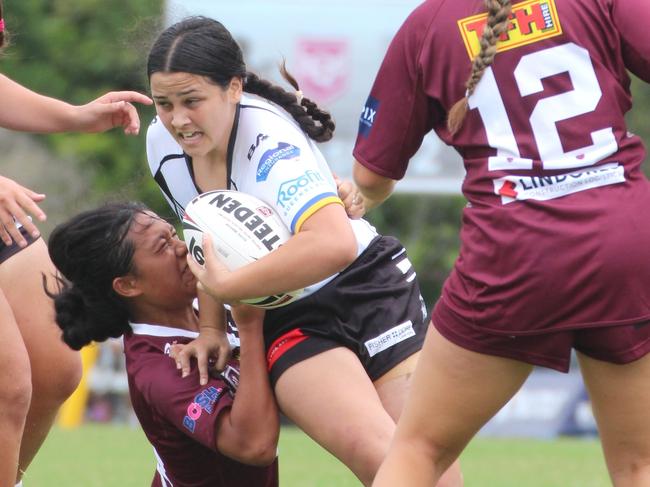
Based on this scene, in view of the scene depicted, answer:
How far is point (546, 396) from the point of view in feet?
48.2

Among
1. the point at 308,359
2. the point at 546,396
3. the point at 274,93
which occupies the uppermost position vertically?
the point at 274,93

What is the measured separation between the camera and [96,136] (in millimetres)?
23797

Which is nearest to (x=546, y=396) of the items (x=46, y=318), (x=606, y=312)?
(x=46, y=318)

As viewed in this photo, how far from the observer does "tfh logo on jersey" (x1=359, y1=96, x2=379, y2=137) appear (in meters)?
3.68

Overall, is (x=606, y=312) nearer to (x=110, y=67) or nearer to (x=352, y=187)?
(x=352, y=187)

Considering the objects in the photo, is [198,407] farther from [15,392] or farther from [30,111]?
[30,111]

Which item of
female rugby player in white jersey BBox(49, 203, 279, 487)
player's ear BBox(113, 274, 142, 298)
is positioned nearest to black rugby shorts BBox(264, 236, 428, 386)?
female rugby player in white jersey BBox(49, 203, 279, 487)

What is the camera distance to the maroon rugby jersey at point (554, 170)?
3.22 m

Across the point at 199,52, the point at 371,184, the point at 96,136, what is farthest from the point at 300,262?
the point at 96,136

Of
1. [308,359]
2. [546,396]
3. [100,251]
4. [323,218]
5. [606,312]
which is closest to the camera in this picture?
[606,312]

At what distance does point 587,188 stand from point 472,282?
0.39 m

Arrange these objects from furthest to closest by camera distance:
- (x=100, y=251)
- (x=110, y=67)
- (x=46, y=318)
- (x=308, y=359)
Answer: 1. (x=110, y=67)
2. (x=46, y=318)
3. (x=100, y=251)
4. (x=308, y=359)

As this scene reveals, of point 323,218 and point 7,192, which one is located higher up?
point 7,192

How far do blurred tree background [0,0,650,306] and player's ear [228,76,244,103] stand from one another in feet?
47.5
